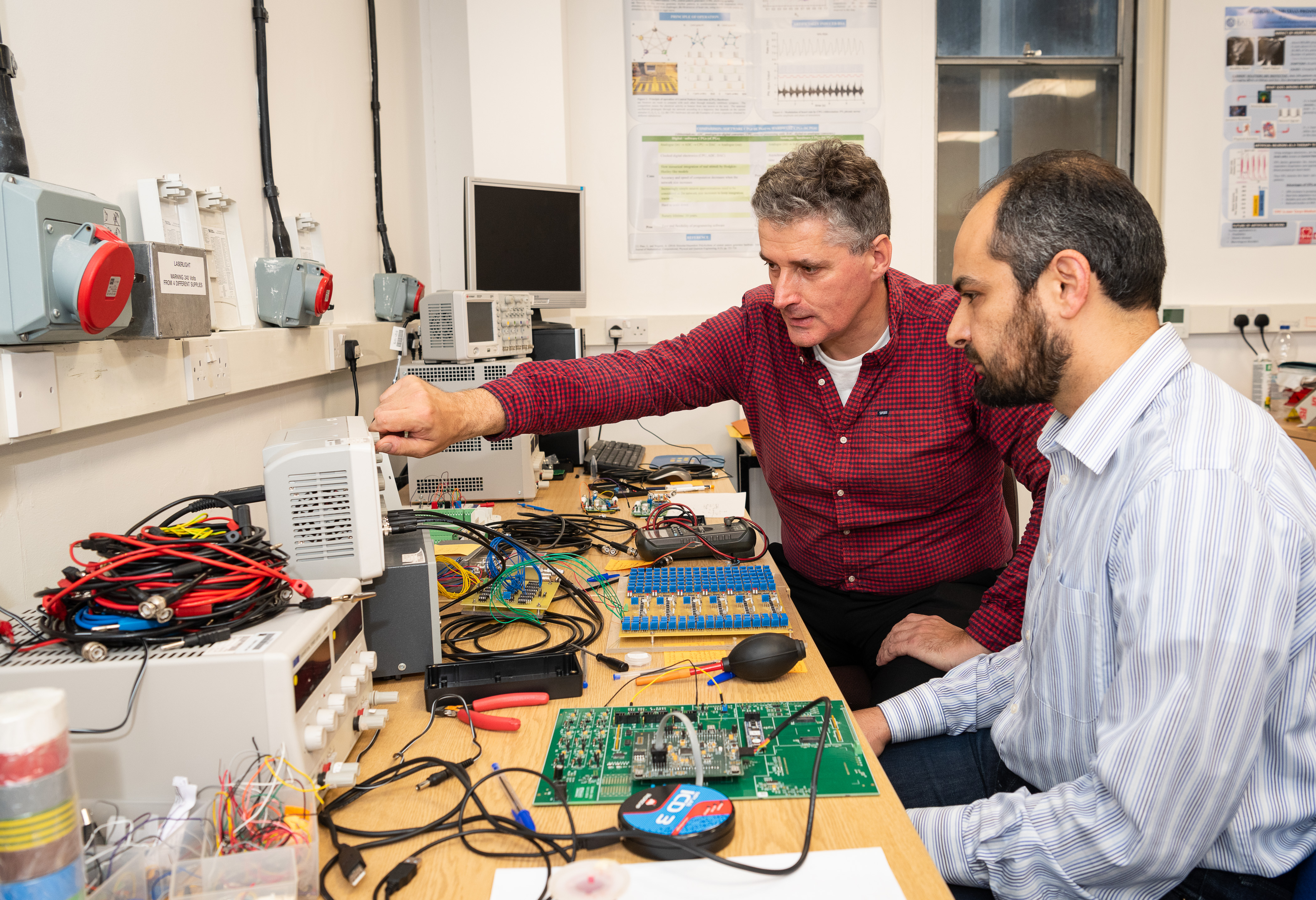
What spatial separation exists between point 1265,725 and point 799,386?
102cm

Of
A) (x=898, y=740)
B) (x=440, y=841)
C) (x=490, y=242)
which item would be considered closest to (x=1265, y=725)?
(x=898, y=740)

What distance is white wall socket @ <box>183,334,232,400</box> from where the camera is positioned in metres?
1.28

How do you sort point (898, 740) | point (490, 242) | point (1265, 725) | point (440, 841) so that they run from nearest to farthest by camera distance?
point (440, 841)
point (1265, 725)
point (898, 740)
point (490, 242)

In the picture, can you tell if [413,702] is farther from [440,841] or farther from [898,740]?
[898,740]

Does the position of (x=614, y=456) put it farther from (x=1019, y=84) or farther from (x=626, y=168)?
(x=1019, y=84)

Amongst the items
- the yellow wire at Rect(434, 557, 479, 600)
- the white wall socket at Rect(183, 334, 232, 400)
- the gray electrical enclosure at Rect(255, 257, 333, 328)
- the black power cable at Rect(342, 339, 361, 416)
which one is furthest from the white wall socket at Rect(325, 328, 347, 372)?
the yellow wire at Rect(434, 557, 479, 600)

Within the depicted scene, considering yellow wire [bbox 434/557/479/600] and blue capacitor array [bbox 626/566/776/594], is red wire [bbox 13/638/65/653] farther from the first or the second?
blue capacitor array [bbox 626/566/776/594]

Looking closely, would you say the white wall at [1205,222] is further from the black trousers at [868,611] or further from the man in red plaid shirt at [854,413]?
the black trousers at [868,611]

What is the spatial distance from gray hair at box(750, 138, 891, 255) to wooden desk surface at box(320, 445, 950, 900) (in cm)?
93

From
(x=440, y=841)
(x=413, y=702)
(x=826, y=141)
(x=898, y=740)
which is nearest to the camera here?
(x=440, y=841)

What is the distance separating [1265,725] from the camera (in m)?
0.87

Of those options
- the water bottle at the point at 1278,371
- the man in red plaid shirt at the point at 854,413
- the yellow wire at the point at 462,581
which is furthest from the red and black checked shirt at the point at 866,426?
the water bottle at the point at 1278,371

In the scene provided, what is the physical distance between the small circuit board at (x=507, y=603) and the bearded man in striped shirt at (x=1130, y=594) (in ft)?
2.02

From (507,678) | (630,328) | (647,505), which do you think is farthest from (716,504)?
(630,328)
